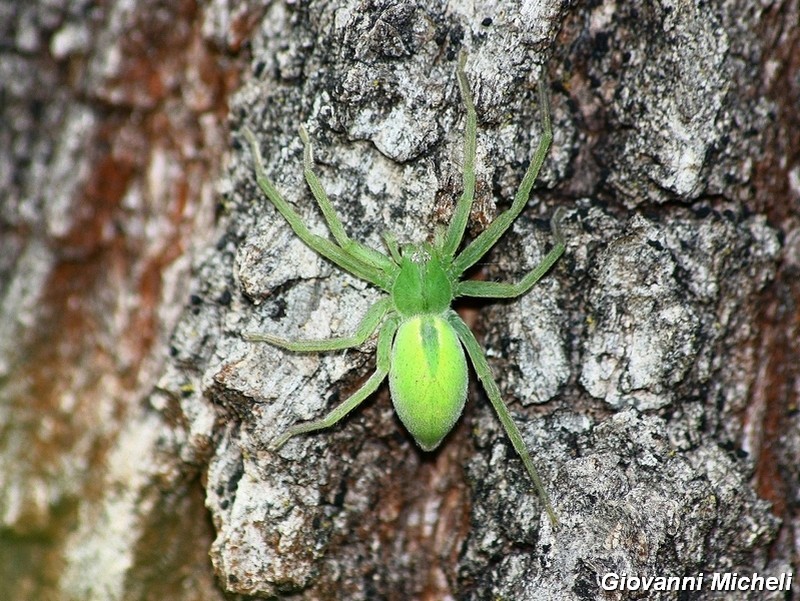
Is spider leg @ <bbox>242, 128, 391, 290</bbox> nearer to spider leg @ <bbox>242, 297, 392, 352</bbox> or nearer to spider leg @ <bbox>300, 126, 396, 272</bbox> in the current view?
spider leg @ <bbox>300, 126, 396, 272</bbox>

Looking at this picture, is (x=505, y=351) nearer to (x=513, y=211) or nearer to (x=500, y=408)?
(x=500, y=408)

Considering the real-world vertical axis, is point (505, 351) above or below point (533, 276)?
below

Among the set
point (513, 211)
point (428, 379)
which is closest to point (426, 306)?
point (428, 379)

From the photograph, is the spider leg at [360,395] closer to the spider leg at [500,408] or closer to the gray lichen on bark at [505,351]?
the gray lichen on bark at [505,351]

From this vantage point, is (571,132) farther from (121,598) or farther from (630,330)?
(121,598)

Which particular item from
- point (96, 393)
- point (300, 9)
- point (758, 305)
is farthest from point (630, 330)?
point (96, 393)

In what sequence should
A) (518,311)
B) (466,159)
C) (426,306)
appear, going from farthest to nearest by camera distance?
(426,306) → (518,311) → (466,159)

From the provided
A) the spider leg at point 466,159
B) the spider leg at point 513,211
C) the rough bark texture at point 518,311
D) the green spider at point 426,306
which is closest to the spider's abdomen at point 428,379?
the green spider at point 426,306

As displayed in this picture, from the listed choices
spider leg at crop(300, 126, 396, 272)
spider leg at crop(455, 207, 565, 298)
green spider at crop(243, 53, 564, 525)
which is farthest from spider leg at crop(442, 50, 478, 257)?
spider leg at crop(300, 126, 396, 272)
